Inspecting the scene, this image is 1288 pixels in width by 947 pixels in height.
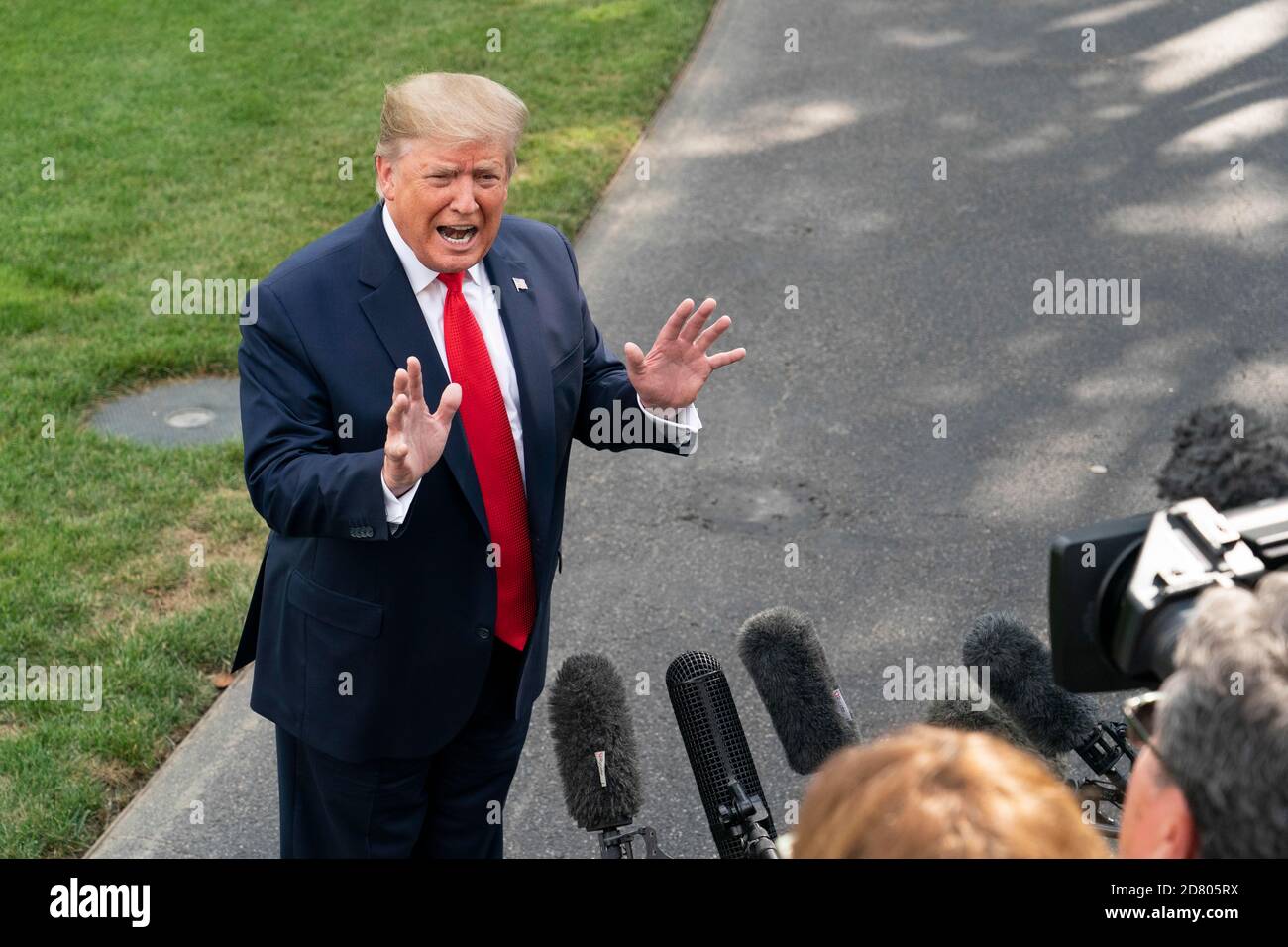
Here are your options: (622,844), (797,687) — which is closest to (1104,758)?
(797,687)

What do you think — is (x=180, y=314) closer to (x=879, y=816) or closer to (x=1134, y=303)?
(x=1134, y=303)

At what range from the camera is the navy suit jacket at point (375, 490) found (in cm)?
297

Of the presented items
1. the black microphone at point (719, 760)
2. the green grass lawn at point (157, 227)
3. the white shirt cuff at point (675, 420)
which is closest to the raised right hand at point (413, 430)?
the white shirt cuff at point (675, 420)

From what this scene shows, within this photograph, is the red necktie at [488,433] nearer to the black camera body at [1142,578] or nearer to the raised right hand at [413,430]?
the raised right hand at [413,430]

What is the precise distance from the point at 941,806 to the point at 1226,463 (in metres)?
0.96

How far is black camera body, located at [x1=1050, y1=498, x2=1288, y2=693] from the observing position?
1851 mm

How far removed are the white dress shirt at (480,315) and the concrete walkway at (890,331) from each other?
64.6 inches

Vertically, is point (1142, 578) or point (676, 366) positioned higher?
point (676, 366)

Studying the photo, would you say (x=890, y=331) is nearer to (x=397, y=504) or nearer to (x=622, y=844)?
(x=622, y=844)

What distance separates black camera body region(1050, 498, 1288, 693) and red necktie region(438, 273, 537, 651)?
4.78ft

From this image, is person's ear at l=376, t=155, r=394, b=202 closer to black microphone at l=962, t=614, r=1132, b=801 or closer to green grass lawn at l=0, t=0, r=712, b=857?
black microphone at l=962, t=614, r=1132, b=801

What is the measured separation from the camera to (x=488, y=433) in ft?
10.4
